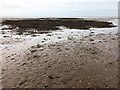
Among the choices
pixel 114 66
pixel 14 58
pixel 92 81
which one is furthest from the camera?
pixel 14 58

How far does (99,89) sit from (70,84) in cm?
182

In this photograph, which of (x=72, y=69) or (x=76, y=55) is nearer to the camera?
(x=72, y=69)

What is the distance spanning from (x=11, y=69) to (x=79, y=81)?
5624mm

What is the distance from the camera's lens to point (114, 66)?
1462cm

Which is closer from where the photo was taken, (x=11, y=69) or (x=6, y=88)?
(x=6, y=88)

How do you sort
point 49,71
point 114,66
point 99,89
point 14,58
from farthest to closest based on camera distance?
point 14,58 < point 114,66 < point 49,71 < point 99,89

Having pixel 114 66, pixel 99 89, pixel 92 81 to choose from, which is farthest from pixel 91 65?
pixel 99 89

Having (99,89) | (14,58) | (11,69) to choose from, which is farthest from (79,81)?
(14,58)

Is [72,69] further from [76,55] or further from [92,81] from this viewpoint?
[76,55]

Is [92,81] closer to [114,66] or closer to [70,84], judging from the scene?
[70,84]

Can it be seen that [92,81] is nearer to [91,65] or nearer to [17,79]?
[91,65]

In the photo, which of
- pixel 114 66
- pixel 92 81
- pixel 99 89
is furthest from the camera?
pixel 114 66

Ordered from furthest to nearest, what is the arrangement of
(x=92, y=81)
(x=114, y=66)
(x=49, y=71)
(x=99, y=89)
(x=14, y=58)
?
1. (x=14, y=58)
2. (x=114, y=66)
3. (x=49, y=71)
4. (x=92, y=81)
5. (x=99, y=89)

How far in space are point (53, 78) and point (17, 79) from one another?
2.46 m
